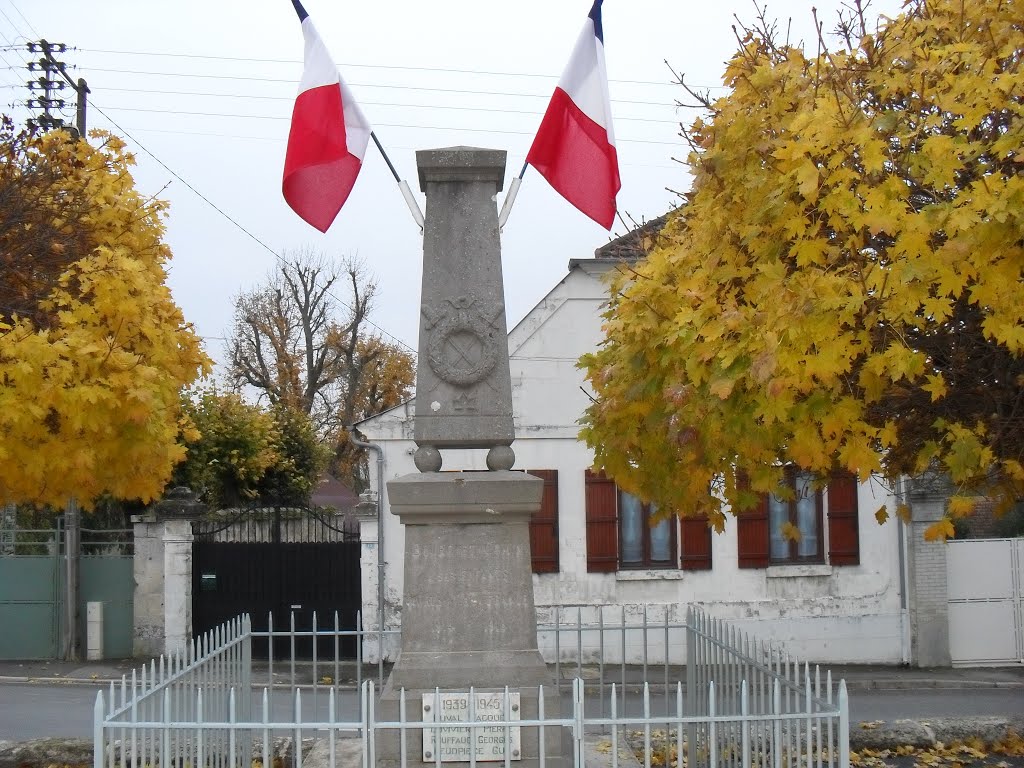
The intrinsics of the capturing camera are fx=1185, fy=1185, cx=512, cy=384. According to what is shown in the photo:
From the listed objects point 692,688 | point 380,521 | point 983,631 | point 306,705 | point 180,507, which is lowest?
point 306,705

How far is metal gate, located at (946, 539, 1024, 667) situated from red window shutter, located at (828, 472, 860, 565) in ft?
4.09

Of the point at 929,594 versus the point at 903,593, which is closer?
the point at 929,594

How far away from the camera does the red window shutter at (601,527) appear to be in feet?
52.0

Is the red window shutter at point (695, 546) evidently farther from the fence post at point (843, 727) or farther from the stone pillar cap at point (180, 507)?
the fence post at point (843, 727)

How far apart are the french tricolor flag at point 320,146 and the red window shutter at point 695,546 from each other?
9.74 meters

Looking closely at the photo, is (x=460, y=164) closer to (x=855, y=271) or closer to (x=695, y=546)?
(x=855, y=271)

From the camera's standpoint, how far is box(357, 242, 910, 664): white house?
15883mm

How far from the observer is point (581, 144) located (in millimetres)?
7406

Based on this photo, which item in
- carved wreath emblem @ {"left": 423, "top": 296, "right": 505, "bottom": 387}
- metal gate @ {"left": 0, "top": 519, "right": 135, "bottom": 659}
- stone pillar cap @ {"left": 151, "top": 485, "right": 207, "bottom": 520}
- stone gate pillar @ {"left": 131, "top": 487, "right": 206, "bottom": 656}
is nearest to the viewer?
carved wreath emblem @ {"left": 423, "top": 296, "right": 505, "bottom": 387}

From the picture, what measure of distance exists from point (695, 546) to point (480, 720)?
33.2 feet

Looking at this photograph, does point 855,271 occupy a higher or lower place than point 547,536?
higher

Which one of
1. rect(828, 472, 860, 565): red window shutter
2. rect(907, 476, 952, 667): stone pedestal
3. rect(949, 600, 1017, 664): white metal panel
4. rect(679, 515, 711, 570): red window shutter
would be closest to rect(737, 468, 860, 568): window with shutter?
rect(828, 472, 860, 565): red window shutter

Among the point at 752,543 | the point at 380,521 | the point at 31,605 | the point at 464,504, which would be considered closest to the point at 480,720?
the point at 464,504

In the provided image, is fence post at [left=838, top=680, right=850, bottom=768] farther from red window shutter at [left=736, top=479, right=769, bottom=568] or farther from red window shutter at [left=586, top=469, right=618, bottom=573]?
red window shutter at [left=736, top=479, right=769, bottom=568]
